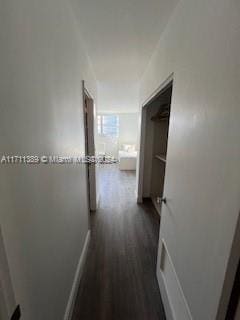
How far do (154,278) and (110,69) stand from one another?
2998 mm

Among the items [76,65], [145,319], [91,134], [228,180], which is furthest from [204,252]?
[91,134]

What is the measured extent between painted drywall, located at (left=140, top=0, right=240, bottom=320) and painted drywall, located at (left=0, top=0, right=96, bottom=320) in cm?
82

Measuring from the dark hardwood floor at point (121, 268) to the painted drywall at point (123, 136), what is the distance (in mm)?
5398

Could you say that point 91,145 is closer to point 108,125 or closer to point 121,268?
point 121,268

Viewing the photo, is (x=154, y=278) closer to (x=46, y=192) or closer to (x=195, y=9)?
(x=46, y=192)

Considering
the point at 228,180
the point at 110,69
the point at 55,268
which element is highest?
the point at 110,69

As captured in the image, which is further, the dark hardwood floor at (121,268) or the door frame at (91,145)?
the door frame at (91,145)

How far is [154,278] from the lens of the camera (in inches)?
66.0

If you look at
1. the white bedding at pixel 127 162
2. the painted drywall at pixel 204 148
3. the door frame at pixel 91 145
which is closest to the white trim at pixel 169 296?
the painted drywall at pixel 204 148

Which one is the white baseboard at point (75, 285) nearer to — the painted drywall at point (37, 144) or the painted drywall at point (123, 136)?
the painted drywall at point (37, 144)

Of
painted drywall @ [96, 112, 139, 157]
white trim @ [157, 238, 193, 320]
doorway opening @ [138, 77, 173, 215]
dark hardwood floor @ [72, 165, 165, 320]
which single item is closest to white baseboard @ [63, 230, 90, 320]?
dark hardwood floor @ [72, 165, 165, 320]

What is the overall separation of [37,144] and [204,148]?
2.75ft

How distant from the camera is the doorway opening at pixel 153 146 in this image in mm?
2945

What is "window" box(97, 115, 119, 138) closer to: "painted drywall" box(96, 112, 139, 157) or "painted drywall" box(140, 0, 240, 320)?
"painted drywall" box(96, 112, 139, 157)
